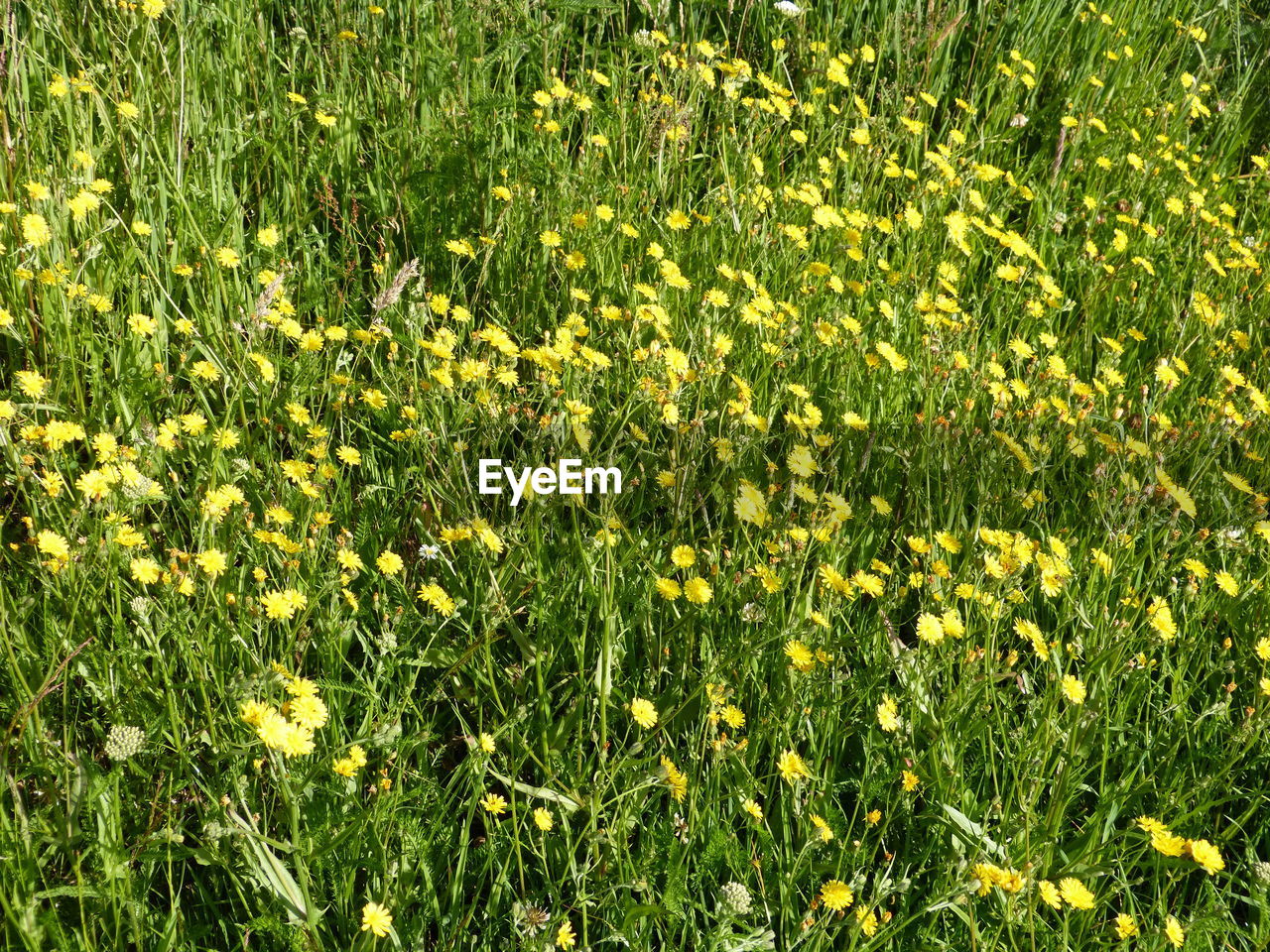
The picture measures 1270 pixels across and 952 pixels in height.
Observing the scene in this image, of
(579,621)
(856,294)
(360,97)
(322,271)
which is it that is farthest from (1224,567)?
(360,97)

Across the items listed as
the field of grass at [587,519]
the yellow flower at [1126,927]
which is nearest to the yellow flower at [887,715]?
the field of grass at [587,519]

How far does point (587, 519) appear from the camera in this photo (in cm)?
215

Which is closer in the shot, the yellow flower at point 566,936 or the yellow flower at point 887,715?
the yellow flower at point 566,936

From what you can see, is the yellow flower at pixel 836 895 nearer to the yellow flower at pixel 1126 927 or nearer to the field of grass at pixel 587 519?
the field of grass at pixel 587 519

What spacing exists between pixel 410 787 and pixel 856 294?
1740 millimetres

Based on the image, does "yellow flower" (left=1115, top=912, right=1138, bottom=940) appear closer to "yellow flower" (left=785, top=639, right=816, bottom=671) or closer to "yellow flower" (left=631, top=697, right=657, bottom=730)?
"yellow flower" (left=785, top=639, right=816, bottom=671)

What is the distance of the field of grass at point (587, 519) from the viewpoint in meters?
1.58

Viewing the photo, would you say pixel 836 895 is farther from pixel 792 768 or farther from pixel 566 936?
pixel 566 936

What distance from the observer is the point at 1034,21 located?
3992mm

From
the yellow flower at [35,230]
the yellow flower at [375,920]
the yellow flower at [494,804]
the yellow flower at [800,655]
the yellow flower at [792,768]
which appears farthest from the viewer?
the yellow flower at [35,230]

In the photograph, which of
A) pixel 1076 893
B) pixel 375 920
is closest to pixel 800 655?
pixel 1076 893

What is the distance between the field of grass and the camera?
1584 mm

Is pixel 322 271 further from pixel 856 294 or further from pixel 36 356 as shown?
pixel 856 294

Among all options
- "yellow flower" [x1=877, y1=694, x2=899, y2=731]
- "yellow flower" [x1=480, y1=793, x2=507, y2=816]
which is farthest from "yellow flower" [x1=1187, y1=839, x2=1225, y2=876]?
"yellow flower" [x1=480, y1=793, x2=507, y2=816]
